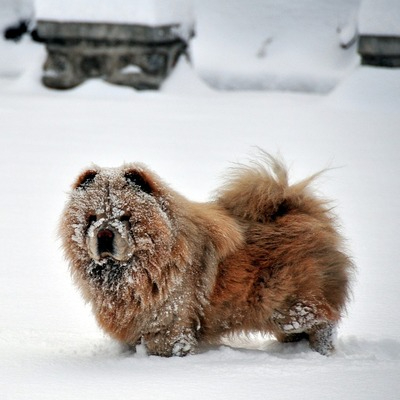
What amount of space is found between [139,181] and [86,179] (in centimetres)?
27

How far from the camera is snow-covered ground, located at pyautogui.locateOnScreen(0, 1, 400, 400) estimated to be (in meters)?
3.33

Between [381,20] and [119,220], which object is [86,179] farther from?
[381,20]

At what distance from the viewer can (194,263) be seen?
12.6ft

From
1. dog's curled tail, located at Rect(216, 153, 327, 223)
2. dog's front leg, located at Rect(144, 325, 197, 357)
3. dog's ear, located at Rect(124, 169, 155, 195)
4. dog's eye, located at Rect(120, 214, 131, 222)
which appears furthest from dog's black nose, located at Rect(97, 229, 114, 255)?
dog's curled tail, located at Rect(216, 153, 327, 223)

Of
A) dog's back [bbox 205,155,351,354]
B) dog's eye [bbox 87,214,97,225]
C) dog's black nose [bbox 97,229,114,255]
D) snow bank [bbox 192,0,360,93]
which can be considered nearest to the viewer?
dog's black nose [bbox 97,229,114,255]

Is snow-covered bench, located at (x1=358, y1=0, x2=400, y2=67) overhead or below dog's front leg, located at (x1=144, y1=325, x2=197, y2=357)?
overhead

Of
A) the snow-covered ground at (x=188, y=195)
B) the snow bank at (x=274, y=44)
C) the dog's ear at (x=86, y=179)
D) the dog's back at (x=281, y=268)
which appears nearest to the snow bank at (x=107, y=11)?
the snow-covered ground at (x=188, y=195)

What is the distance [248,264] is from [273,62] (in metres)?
9.06

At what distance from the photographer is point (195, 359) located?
368 cm

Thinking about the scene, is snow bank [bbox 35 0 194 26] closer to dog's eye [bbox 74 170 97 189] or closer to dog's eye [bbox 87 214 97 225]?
dog's eye [bbox 74 170 97 189]

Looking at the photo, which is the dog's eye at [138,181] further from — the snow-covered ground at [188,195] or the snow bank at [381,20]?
the snow bank at [381,20]

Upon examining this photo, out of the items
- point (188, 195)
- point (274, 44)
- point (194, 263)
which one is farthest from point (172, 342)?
point (274, 44)

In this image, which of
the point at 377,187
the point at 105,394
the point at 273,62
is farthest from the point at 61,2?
the point at 105,394

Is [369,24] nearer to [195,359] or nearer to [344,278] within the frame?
[344,278]
